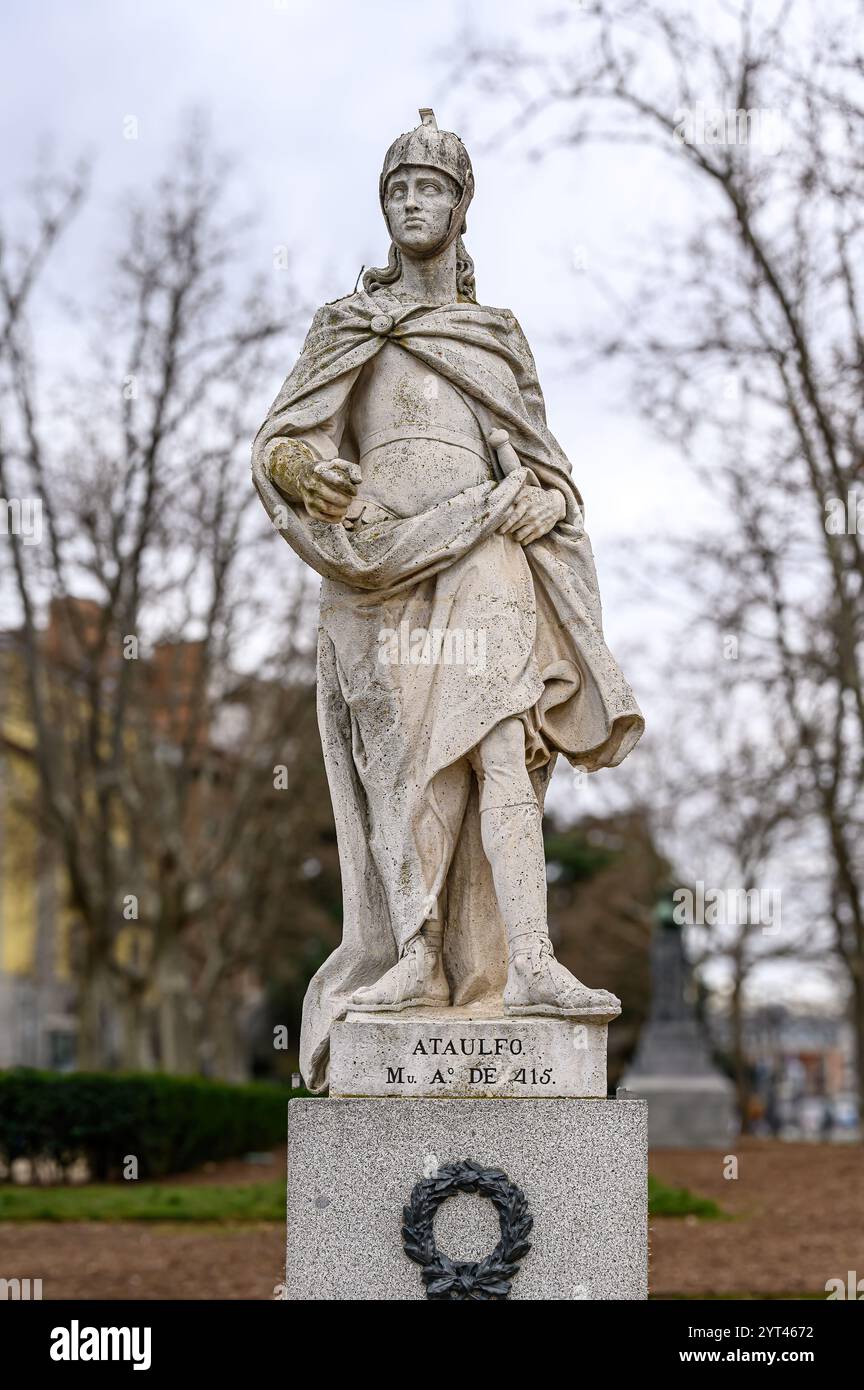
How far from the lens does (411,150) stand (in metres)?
6.62

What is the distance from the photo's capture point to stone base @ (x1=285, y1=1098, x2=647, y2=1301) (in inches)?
223

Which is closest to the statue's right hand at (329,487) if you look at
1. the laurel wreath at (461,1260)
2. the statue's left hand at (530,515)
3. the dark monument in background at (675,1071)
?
the statue's left hand at (530,515)

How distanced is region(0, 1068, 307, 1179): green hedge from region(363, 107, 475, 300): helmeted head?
14540 mm

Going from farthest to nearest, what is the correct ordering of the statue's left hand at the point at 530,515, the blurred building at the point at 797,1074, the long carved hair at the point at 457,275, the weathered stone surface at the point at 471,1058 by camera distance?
1. the blurred building at the point at 797,1074
2. the long carved hair at the point at 457,275
3. the statue's left hand at the point at 530,515
4. the weathered stone surface at the point at 471,1058

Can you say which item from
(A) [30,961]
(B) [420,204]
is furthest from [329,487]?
(A) [30,961]

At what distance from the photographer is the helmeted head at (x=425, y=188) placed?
6.63 metres

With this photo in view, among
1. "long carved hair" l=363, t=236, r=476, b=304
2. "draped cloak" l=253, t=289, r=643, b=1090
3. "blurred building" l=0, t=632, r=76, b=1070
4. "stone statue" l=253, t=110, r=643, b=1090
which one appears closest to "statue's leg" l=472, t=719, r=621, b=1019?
"stone statue" l=253, t=110, r=643, b=1090

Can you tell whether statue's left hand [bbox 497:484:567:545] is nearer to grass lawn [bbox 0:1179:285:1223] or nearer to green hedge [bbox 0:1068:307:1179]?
grass lawn [bbox 0:1179:285:1223]

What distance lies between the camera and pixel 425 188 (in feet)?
21.9

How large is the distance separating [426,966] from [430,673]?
100 centimetres

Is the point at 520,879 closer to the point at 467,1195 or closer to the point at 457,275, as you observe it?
the point at 467,1195

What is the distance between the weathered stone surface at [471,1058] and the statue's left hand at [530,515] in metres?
1.70

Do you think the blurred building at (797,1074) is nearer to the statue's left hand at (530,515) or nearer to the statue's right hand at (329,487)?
the statue's left hand at (530,515)
